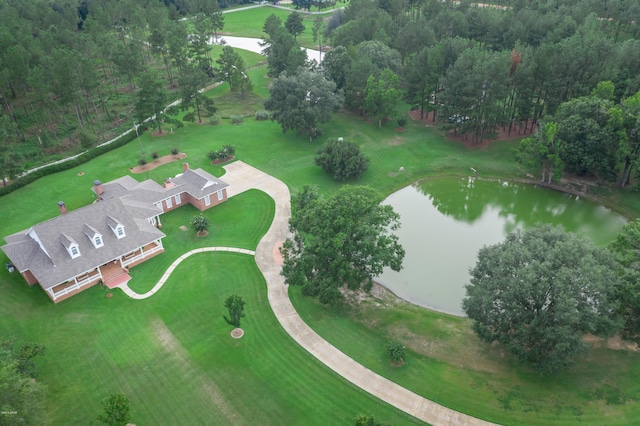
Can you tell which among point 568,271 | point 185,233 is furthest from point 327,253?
point 185,233

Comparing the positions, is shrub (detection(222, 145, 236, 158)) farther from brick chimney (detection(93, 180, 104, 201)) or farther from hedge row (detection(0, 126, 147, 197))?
brick chimney (detection(93, 180, 104, 201))

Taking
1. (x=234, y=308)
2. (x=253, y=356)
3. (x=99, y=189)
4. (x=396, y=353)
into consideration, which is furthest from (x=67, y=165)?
(x=396, y=353)

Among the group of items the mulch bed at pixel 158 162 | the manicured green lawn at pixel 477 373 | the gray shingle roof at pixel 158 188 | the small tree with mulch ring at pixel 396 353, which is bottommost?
the manicured green lawn at pixel 477 373

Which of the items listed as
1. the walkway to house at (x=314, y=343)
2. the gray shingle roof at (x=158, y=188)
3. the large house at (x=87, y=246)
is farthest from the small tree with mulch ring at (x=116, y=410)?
the gray shingle roof at (x=158, y=188)

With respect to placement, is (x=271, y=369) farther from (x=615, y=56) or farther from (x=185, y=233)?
(x=615, y=56)

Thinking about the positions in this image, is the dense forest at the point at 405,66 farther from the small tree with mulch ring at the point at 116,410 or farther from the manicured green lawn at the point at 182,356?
the small tree with mulch ring at the point at 116,410

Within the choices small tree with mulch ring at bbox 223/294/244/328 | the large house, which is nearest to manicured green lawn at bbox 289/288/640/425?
small tree with mulch ring at bbox 223/294/244/328

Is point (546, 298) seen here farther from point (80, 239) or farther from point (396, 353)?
point (80, 239)
